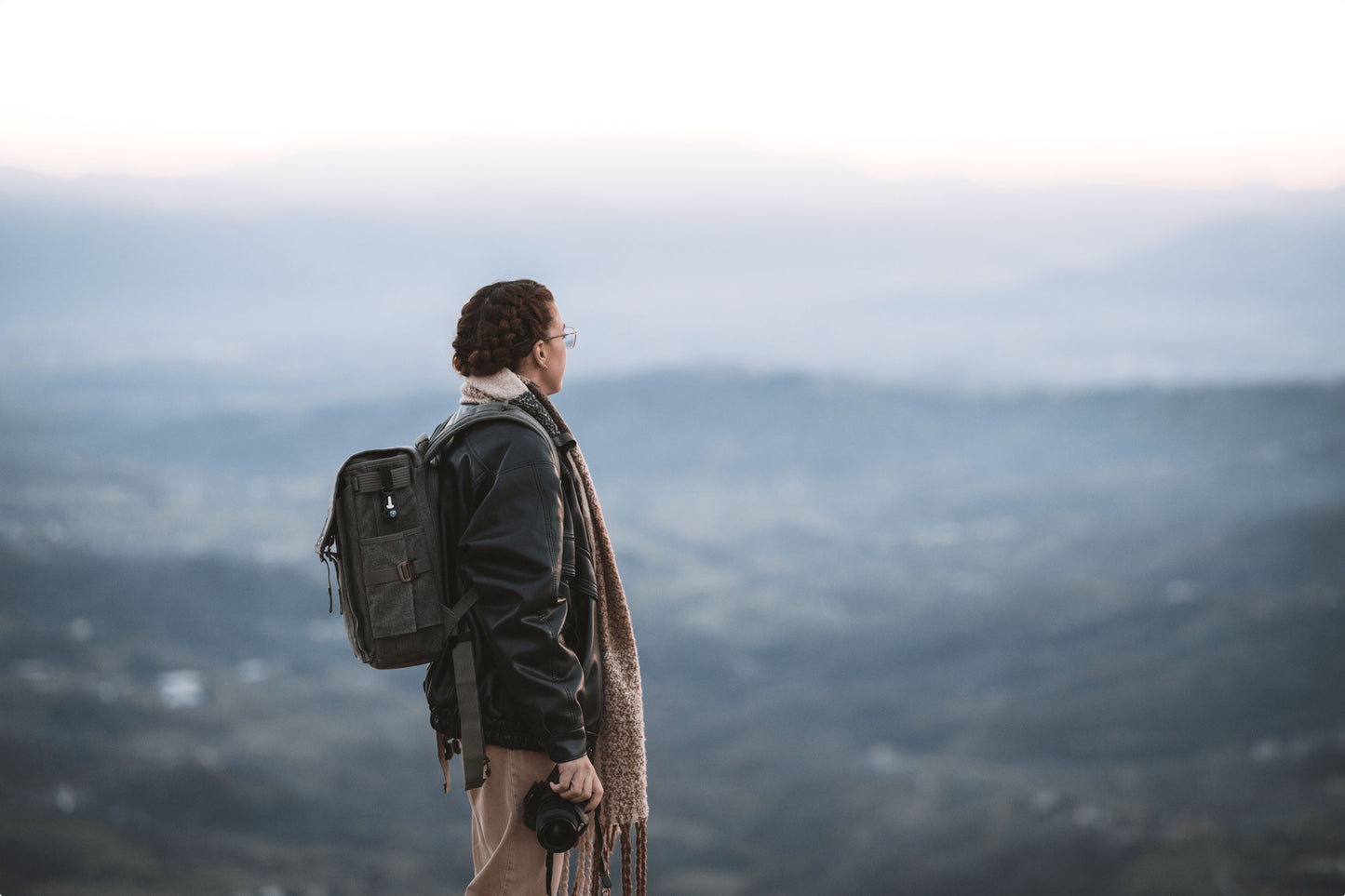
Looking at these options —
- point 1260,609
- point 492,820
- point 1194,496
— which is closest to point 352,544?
point 492,820

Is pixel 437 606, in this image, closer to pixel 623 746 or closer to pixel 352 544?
pixel 352 544

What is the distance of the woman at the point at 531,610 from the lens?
1354 millimetres

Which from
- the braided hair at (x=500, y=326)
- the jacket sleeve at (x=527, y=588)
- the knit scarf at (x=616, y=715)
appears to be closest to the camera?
the jacket sleeve at (x=527, y=588)

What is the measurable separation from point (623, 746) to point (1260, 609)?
71.1ft

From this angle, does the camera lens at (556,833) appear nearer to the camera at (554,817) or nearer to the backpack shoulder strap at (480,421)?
the camera at (554,817)

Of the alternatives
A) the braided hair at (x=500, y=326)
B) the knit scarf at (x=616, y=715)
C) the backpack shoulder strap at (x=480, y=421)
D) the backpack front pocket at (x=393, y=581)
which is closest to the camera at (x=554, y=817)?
the knit scarf at (x=616, y=715)

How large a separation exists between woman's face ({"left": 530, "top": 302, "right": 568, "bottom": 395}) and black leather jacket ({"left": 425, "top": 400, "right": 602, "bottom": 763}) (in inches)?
4.2

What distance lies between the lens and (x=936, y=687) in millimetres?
24281

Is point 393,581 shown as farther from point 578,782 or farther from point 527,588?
point 578,782

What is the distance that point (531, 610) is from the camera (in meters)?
1.35

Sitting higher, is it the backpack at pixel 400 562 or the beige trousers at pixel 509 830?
the backpack at pixel 400 562

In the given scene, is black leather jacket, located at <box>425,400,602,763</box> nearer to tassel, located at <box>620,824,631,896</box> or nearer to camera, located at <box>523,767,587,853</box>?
camera, located at <box>523,767,587,853</box>

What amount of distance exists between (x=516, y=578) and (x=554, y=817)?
0.34m

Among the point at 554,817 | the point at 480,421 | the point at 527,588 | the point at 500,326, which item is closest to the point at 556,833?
the point at 554,817
